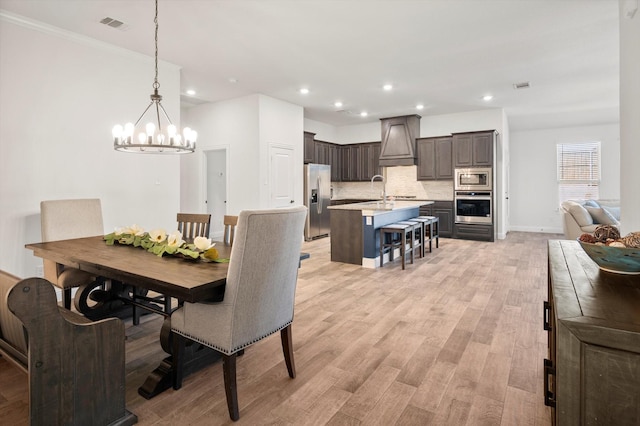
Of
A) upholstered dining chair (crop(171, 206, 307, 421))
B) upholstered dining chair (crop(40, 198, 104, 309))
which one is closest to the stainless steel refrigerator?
upholstered dining chair (crop(40, 198, 104, 309))

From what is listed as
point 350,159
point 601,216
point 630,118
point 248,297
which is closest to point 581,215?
point 601,216

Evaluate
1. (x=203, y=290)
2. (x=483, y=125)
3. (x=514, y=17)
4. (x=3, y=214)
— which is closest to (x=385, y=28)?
(x=514, y=17)

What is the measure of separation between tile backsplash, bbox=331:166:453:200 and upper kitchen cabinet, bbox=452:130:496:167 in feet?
2.29

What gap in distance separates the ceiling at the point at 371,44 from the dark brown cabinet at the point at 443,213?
8.03 ft

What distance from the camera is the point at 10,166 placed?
341cm

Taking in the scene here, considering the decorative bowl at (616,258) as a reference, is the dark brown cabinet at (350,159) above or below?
above

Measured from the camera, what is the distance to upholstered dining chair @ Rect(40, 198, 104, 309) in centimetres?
280

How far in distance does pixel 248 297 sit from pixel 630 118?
2535mm

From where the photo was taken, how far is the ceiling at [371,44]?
10.8 feet

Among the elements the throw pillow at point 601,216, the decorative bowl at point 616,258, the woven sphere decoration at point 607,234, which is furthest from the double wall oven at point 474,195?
the decorative bowl at point 616,258

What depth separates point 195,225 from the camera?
331 cm

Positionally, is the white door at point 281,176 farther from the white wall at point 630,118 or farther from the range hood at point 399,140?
the white wall at point 630,118

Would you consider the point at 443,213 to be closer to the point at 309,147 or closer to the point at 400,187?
the point at 400,187

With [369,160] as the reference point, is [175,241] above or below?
below
